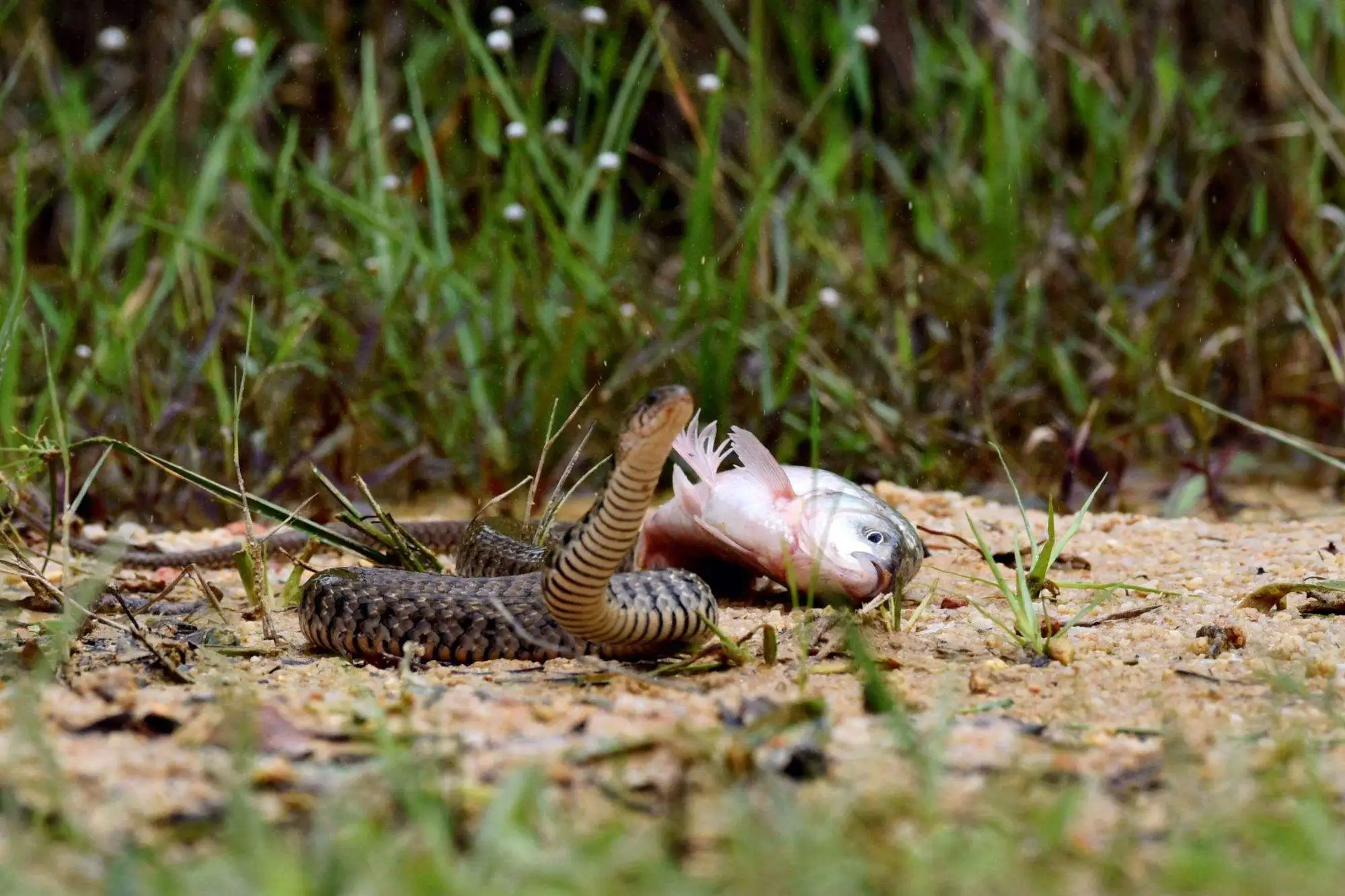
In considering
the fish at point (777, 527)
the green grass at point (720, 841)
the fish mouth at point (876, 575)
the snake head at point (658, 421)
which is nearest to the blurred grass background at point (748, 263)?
the fish at point (777, 527)

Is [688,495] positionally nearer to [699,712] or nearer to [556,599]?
[556,599]

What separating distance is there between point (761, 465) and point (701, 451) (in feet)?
0.73

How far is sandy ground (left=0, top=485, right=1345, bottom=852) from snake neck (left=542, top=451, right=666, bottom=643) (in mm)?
101

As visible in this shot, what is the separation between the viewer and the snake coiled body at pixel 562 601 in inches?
101

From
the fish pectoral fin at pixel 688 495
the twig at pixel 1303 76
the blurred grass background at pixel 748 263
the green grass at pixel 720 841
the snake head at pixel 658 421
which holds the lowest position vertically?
the green grass at pixel 720 841

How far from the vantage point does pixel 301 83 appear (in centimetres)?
841

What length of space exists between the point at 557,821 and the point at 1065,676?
123 centimetres

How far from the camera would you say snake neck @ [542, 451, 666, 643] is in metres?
2.56

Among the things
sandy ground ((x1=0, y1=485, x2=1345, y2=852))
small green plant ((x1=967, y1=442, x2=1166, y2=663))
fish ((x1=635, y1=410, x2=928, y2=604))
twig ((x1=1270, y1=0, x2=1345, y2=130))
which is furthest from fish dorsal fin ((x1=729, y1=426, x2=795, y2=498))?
twig ((x1=1270, y1=0, x2=1345, y2=130))

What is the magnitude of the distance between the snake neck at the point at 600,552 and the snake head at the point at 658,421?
0.02m

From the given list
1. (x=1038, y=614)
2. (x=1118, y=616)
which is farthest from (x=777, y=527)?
(x=1118, y=616)

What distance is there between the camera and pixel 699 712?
241 centimetres

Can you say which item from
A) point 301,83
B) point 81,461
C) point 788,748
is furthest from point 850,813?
point 301,83

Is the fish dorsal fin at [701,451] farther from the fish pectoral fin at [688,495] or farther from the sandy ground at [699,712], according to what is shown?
the sandy ground at [699,712]
